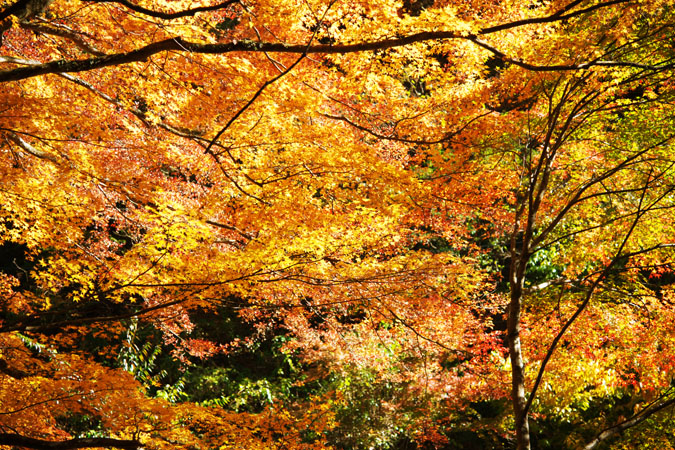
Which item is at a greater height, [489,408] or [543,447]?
[489,408]

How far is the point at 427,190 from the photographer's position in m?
5.06

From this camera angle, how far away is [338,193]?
17.7 ft

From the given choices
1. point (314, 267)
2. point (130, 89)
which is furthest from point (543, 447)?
point (130, 89)

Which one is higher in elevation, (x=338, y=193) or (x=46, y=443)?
(x=338, y=193)

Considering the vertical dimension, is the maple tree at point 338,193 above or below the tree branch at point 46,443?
→ above

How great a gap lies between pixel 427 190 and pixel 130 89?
11.1ft

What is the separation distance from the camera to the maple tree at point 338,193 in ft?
11.8

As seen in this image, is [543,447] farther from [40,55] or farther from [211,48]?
[40,55]

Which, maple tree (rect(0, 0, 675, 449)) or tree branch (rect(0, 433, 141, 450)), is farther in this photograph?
maple tree (rect(0, 0, 675, 449))

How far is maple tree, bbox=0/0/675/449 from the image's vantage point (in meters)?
3.59

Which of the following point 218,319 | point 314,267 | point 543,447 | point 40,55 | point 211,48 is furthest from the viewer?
point 218,319

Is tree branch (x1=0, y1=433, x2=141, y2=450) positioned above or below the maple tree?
below

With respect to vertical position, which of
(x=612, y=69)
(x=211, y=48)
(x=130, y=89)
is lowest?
(x=211, y=48)

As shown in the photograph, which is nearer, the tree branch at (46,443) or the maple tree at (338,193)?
the tree branch at (46,443)
